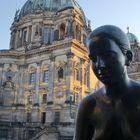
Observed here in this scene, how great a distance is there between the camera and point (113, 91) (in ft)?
4.68

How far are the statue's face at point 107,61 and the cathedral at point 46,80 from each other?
3054 centimetres

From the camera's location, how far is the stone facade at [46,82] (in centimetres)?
3473

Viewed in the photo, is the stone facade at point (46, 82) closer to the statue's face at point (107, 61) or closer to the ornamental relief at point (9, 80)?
the ornamental relief at point (9, 80)

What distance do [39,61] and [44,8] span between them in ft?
36.4

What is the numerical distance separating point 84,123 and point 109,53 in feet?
1.24

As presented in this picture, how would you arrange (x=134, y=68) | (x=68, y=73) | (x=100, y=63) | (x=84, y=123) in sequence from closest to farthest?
(x=100, y=63) < (x=84, y=123) < (x=68, y=73) < (x=134, y=68)

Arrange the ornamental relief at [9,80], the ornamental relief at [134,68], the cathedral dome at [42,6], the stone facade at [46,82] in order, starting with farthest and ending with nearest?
the ornamental relief at [134,68] → the cathedral dome at [42,6] → the ornamental relief at [9,80] → the stone facade at [46,82]

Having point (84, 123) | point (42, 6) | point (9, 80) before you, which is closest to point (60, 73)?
point (9, 80)

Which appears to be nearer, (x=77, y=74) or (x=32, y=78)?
(x=77, y=74)

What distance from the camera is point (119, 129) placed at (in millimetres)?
1417

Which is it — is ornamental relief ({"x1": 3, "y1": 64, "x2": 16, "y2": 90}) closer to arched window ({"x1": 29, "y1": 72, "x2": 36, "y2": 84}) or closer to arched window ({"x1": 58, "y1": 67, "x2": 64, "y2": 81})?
arched window ({"x1": 29, "y1": 72, "x2": 36, "y2": 84})

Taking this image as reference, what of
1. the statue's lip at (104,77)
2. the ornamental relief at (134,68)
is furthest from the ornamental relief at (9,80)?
the statue's lip at (104,77)

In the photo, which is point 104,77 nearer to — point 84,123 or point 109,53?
point 109,53

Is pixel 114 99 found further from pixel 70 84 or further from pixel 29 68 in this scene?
pixel 29 68
